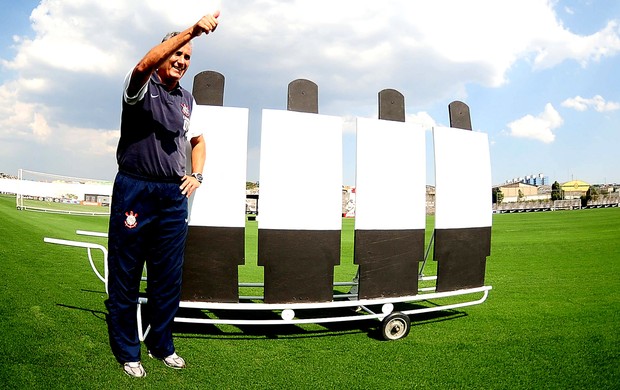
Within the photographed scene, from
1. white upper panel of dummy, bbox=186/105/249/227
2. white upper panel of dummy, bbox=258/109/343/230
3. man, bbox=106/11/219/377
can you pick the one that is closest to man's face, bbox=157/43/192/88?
man, bbox=106/11/219/377

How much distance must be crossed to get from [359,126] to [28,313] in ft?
11.7

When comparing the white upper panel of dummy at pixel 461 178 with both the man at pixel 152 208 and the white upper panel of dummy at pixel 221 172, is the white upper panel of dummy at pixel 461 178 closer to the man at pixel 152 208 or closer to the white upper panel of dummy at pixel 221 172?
the white upper panel of dummy at pixel 221 172

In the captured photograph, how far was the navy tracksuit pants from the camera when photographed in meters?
2.83

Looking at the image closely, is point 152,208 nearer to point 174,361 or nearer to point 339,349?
point 174,361

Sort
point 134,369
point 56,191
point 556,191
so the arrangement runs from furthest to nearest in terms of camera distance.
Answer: point 556,191
point 56,191
point 134,369

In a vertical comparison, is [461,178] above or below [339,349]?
above

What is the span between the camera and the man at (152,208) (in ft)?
9.21

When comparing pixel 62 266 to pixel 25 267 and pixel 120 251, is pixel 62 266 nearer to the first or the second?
pixel 25 267

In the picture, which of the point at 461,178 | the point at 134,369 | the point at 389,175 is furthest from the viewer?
the point at 461,178

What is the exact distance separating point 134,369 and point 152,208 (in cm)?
111

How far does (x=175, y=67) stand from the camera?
2871 millimetres

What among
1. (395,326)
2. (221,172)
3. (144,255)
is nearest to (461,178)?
(395,326)

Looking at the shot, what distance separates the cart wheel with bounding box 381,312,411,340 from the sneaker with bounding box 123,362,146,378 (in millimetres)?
1996

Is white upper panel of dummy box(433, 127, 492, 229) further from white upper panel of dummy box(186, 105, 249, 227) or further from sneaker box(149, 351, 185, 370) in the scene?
sneaker box(149, 351, 185, 370)
